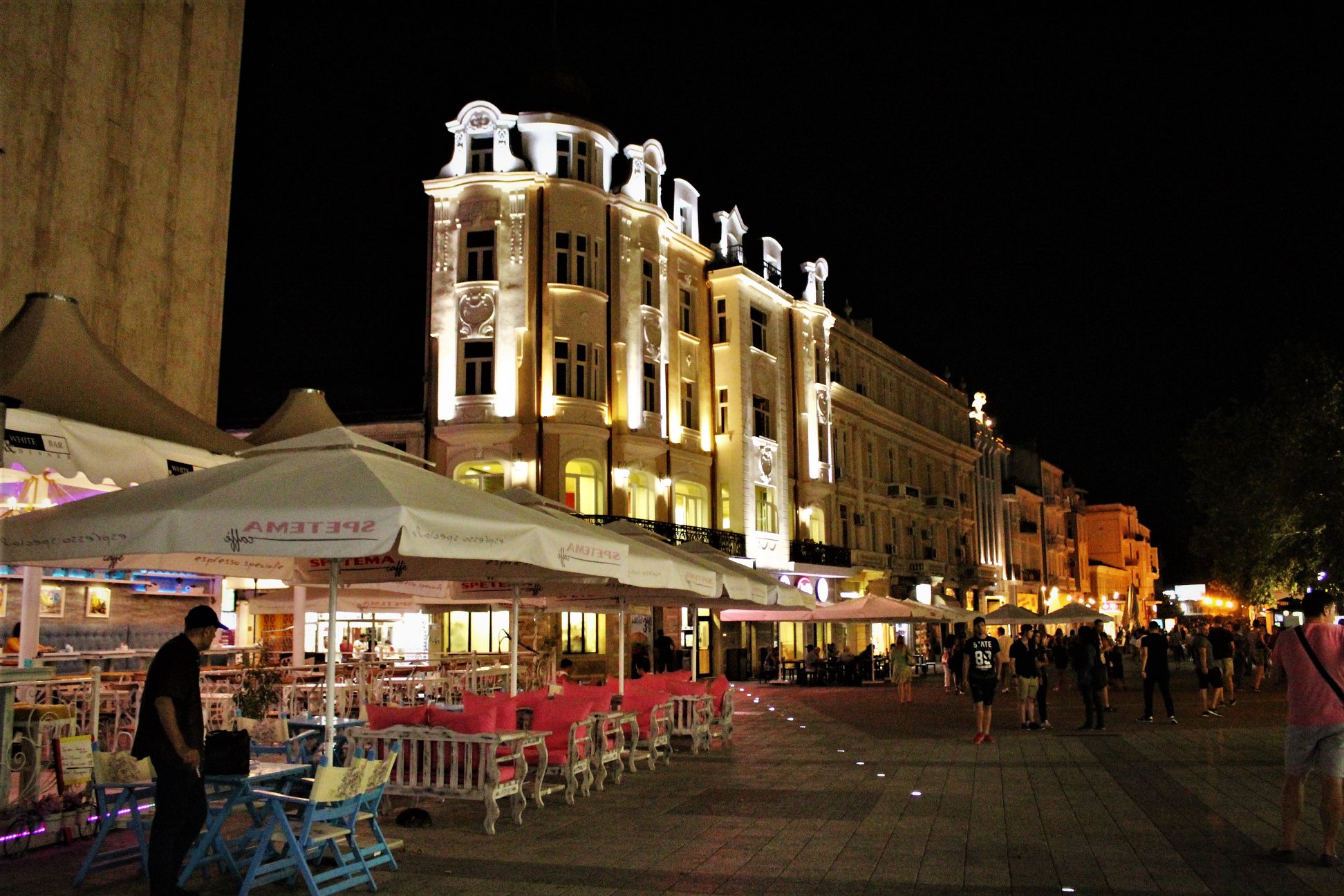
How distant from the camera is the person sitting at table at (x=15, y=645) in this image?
51.5ft

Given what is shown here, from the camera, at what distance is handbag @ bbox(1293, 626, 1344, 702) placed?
7.95 meters

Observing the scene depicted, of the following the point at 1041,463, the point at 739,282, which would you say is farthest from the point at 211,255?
the point at 1041,463

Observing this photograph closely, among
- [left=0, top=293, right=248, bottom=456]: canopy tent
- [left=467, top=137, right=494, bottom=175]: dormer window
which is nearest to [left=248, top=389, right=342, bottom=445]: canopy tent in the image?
[left=0, top=293, right=248, bottom=456]: canopy tent

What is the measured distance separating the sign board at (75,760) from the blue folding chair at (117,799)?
1.39 meters

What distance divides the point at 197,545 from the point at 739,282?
32.6 m

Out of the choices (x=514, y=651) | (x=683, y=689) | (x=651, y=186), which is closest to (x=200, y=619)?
(x=514, y=651)

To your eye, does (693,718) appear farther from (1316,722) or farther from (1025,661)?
(1316,722)

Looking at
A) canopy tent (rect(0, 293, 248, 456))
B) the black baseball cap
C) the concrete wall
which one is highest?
the concrete wall

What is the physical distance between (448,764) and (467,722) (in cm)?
44

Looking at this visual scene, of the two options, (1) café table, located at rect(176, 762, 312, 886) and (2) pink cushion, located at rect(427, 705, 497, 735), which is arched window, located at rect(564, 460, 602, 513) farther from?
(1) café table, located at rect(176, 762, 312, 886)

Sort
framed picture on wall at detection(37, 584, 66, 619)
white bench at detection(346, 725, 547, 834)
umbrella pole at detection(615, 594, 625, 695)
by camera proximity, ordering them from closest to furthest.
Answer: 1. white bench at detection(346, 725, 547, 834)
2. umbrella pole at detection(615, 594, 625, 695)
3. framed picture on wall at detection(37, 584, 66, 619)

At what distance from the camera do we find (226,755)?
710 centimetres

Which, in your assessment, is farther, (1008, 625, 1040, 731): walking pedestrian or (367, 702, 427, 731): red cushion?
(1008, 625, 1040, 731): walking pedestrian

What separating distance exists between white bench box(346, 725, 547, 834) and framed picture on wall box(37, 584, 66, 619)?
12312 mm
